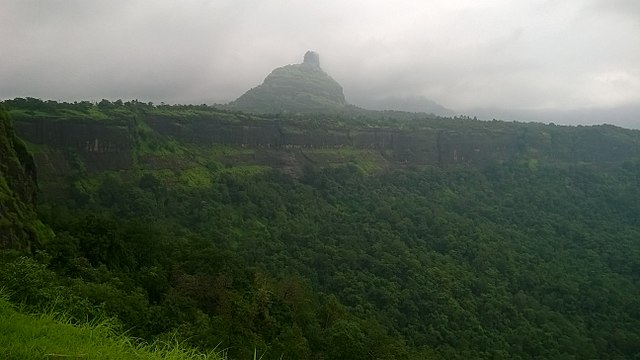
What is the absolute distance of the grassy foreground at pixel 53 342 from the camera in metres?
6.77

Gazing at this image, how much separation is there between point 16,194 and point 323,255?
122 ft

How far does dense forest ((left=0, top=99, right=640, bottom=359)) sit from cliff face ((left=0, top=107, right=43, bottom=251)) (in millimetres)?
577

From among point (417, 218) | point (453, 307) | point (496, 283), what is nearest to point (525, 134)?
point (417, 218)

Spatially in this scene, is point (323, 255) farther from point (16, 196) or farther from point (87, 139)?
point (16, 196)

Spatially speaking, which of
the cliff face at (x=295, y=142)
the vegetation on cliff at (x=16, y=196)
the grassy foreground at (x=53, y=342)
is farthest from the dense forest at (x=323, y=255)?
the grassy foreground at (x=53, y=342)

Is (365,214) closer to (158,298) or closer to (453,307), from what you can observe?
(453,307)

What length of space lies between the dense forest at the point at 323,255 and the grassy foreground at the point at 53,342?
1430 mm

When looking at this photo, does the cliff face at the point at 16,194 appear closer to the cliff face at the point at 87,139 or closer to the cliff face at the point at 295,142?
the cliff face at the point at 295,142

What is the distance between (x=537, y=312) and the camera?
5516cm

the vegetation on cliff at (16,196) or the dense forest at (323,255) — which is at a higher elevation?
the vegetation on cliff at (16,196)

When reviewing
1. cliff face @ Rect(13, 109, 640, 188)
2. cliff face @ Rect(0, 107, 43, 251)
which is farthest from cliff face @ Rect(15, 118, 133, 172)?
cliff face @ Rect(0, 107, 43, 251)

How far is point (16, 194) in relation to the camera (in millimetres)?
22875

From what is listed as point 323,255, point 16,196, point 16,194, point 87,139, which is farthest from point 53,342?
point 87,139

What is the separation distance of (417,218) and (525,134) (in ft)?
193
